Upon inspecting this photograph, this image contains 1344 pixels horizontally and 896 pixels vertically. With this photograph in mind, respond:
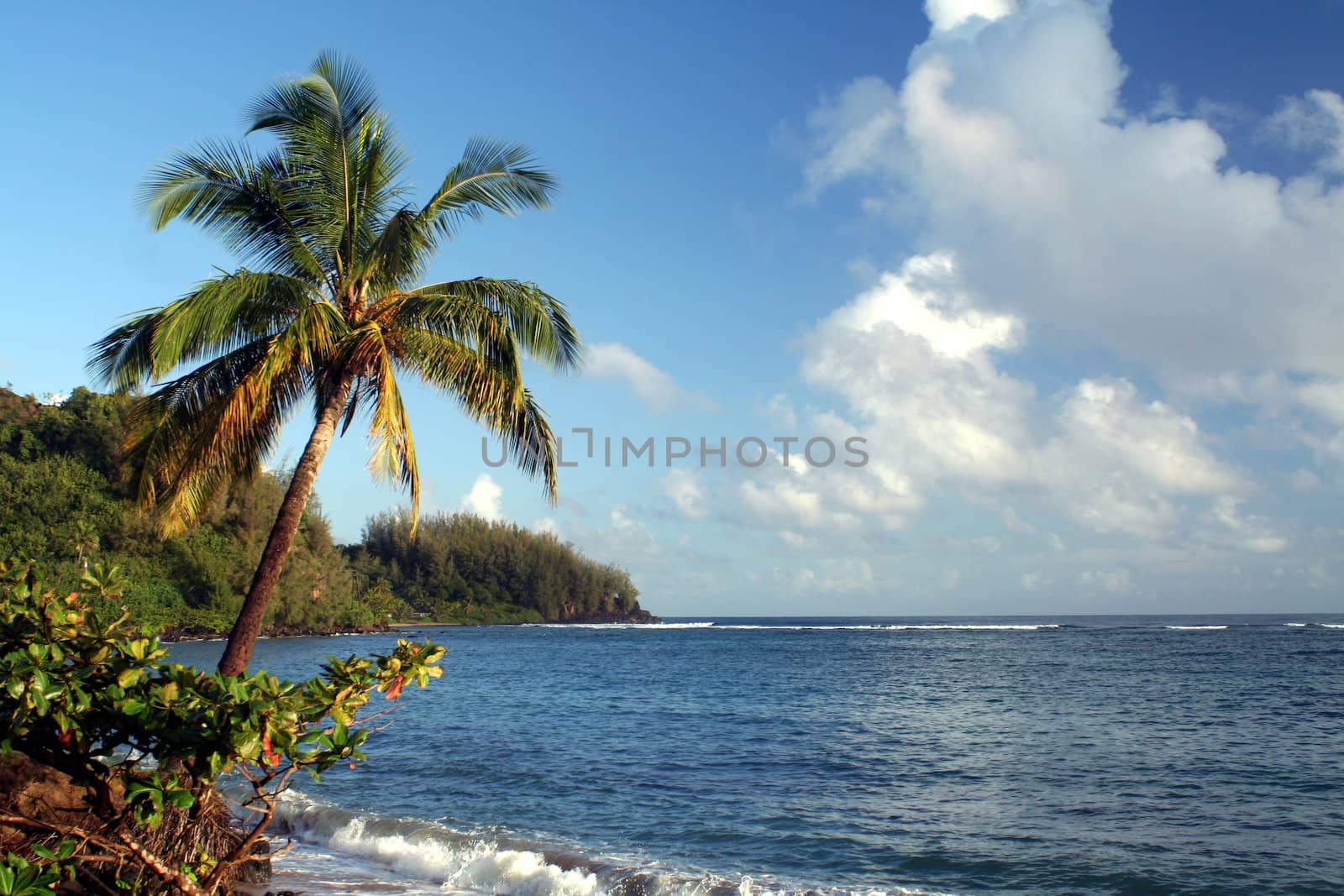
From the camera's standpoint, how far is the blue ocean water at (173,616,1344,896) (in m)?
11.3

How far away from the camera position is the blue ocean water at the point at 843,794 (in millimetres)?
11258

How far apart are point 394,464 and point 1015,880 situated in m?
8.68

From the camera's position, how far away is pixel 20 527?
57.8 meters

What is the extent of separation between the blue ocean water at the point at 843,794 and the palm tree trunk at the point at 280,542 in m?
3.74

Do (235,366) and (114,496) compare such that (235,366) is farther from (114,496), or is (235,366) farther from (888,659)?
(114,496)

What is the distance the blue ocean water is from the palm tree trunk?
12.3 ft

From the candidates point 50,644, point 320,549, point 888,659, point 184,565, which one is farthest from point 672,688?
point 320,549

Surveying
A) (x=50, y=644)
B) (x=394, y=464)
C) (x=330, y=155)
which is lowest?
(x=50, y=644)

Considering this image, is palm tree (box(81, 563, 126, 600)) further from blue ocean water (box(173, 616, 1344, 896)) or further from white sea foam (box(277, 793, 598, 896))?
white sea foam (box(277, 793, 598, 896))

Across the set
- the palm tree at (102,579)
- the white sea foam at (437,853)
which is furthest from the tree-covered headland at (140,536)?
the palm tree at (102,579)

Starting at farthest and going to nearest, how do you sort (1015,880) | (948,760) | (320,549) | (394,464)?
(320,549)
(948,760)
(1015,880)
(394,464)

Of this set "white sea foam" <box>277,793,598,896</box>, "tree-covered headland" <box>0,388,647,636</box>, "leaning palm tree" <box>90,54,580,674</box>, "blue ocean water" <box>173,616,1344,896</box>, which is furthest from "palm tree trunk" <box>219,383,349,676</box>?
"tree-covered headland" <box>0,388,647,636</box>

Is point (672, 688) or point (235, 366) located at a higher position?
point (235, 366)

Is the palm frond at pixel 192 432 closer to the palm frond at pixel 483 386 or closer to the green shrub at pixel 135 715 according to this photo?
the palm frond at pixel 483 386
